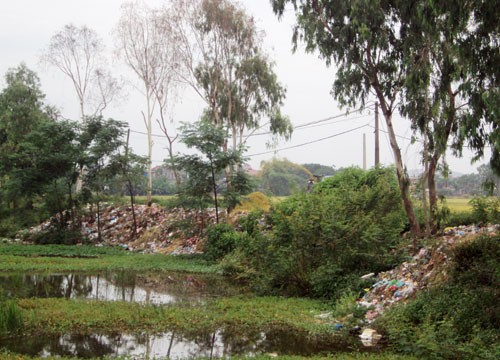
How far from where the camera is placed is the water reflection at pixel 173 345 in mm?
6875

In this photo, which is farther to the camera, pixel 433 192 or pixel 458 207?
pixel 458 207

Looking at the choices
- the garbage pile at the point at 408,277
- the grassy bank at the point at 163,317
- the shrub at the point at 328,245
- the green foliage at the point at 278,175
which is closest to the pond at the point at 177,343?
the grassy bank at the point at 163,317

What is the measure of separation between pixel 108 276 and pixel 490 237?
9.87m

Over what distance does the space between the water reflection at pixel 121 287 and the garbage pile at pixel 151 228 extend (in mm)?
5388

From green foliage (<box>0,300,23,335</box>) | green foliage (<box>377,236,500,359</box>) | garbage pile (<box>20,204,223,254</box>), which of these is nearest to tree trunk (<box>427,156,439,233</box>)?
green foliage (<box>377,236,500,359</box>)

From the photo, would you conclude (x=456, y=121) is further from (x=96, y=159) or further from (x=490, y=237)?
(x=96, y=159)

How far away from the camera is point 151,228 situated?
23.6m

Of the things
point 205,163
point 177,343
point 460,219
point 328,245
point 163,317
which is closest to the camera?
point 177,343

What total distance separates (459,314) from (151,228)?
17885 millimetres

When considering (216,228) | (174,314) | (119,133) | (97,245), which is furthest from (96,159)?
(174,314)

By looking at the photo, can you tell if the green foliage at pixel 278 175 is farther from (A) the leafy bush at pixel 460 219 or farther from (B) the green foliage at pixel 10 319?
(B) the green foliage at pixel 10 319

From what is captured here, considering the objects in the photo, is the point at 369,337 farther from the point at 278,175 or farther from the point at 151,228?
the point at 278,175

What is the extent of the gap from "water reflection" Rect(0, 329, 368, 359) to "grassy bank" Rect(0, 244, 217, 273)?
7464 millimetres

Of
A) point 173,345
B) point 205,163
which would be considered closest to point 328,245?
point 173,345
